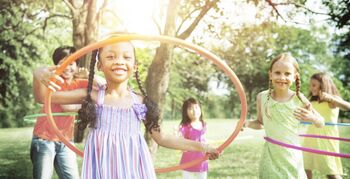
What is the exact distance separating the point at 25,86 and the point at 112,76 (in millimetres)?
32690

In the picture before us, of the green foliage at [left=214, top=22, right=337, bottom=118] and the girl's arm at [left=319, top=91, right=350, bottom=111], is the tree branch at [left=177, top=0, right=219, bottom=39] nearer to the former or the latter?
the girl's arm at [left=319, top=91, right=350, bottom=111]

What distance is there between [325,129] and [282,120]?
116 inches

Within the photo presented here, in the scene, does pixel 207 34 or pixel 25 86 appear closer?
Result: pixel 207 34

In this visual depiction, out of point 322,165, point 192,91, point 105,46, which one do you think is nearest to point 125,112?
point 105,46

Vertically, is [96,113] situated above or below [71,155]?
above

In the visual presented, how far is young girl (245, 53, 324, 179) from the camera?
473 centimetres

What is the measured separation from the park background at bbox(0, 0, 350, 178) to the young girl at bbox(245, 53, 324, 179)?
4.03 ft

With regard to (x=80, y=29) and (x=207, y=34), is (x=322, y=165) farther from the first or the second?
(x=80, y=29)

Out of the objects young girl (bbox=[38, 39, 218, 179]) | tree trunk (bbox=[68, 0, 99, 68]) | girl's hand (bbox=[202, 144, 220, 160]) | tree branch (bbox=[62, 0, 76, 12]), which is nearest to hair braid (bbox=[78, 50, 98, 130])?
young girl (bbox=[38, 39, 218, 179])

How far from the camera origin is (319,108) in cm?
750

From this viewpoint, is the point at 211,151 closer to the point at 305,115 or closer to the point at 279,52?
the point at 305,115

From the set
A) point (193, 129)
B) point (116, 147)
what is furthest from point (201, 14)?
point (116, 147)

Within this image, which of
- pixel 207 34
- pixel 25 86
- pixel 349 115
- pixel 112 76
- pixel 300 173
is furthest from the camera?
pixel 349 115

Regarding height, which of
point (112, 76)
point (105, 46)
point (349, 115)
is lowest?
point (349, 115)
